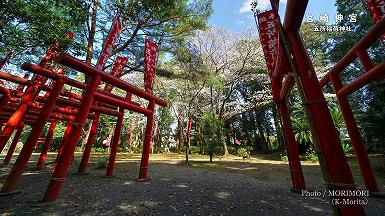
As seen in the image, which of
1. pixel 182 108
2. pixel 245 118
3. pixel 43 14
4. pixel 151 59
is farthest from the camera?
pixel 245 118

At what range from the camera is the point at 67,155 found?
3.79 m

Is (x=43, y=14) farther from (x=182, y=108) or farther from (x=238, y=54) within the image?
(x=182, y=108)

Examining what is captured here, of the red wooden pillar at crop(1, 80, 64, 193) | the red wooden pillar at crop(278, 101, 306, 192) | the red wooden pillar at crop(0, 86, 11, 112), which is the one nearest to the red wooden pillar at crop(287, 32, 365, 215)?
the red wooden pillar at crop(278, 101, 306, 192)

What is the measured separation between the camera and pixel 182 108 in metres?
24.6

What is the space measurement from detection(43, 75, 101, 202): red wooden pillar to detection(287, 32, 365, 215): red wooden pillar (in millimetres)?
3572

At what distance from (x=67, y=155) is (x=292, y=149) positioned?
4.48 metres

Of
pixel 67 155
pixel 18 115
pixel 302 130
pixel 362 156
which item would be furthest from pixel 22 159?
pixel 302 130

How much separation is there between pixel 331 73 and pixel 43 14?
762cm

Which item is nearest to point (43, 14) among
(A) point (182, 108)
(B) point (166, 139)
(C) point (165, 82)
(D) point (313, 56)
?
(C) point (165, 82)

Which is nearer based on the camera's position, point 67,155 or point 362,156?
point 67,155

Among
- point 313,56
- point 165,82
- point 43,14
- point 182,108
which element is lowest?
point 43,14

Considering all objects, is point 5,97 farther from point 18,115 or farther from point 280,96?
point 280,96

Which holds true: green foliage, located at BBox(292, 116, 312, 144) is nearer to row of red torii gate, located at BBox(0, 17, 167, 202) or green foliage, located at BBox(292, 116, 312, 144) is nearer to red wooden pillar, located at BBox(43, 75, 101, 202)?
row of red torii gate, located at BBox(0, 17, 167, 202)

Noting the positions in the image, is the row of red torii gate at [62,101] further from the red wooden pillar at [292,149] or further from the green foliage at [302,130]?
the green foliage at [302,130]
